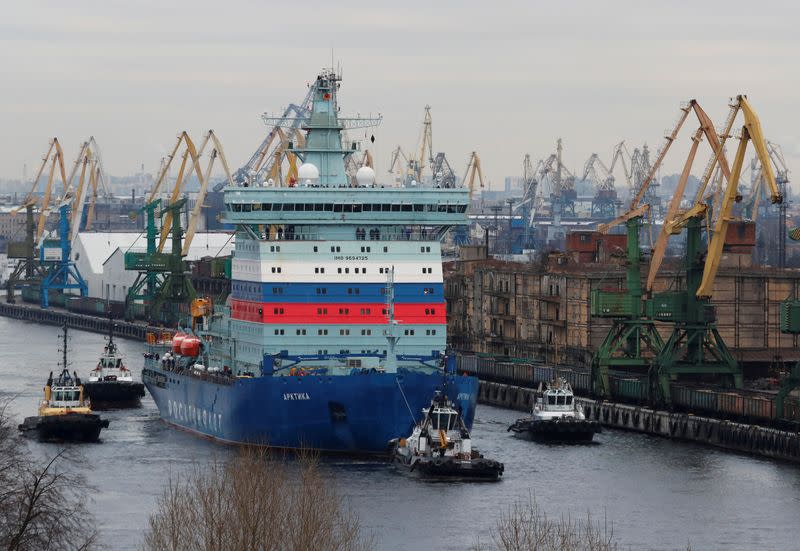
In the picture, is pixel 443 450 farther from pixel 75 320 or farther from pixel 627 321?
pixel 75 320

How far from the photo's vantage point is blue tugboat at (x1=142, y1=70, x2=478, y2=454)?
237ft

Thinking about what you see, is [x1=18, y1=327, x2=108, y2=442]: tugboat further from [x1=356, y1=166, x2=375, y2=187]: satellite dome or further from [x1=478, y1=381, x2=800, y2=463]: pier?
[x1=478, y1=381, x2=800, y2=463]: pier

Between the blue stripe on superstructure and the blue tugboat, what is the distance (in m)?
0.04

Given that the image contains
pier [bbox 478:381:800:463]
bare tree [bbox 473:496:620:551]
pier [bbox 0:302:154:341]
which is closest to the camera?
bare tree [bbox 473:496:620:551]

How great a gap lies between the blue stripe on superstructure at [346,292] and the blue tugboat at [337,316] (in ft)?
0.12

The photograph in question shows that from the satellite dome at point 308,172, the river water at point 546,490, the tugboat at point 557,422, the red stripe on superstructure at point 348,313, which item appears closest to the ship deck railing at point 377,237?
the satellite dome at point 308,172

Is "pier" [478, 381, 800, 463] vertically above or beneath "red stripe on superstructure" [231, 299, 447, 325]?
beneath

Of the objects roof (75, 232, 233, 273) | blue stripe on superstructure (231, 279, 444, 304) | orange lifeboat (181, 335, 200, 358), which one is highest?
roof (75, 232, 233, 273)

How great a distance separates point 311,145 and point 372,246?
790 cm

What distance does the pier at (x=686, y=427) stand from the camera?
7394 cm

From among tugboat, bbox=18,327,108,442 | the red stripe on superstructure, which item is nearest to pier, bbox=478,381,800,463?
the red stripe on superstructure

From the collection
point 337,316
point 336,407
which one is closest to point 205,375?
point 337,316

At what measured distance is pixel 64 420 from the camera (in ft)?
258

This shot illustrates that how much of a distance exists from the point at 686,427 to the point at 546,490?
53.0 ft
